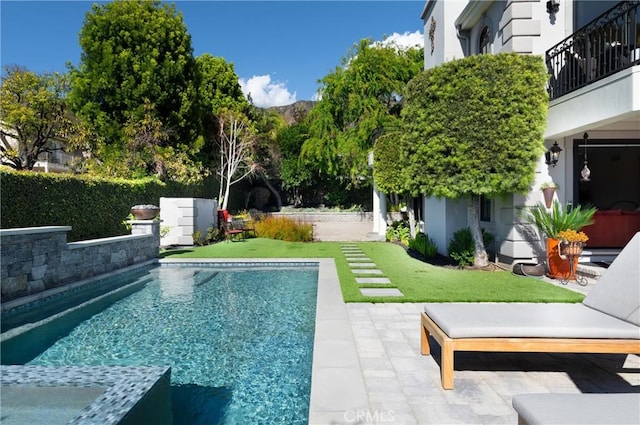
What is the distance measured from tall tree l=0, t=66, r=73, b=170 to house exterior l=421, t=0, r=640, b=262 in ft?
61.3

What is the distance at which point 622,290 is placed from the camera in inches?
134

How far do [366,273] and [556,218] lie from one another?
416 cm

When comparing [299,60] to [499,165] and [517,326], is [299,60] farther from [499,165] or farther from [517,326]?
[517,326]

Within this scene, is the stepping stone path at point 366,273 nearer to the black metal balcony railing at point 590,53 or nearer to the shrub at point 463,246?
the shrub at point 463,246

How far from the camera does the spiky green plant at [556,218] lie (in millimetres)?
7448

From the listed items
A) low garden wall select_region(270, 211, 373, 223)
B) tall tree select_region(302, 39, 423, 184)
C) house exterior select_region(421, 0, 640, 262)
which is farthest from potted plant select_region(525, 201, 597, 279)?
low garden wall select_region(270, 211, 373, 223)

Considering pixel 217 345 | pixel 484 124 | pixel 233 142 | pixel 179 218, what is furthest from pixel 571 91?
pixel 233 142

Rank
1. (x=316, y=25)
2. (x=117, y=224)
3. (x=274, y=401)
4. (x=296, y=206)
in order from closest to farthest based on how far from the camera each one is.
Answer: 1. (x=274, y=401)
2. (x=117, y=224)
3. (x=316, y=25)
4. (x=296, y=206)

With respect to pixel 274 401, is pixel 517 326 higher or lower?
higher

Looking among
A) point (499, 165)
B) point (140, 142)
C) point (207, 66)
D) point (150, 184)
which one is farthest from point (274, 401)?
point (207, 66)

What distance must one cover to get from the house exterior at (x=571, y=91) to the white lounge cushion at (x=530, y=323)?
4.51m

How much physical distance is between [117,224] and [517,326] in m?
12.3

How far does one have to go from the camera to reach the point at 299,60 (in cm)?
2228

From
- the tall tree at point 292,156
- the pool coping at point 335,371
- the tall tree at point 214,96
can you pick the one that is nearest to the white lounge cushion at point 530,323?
the pool coping at point 335,371
